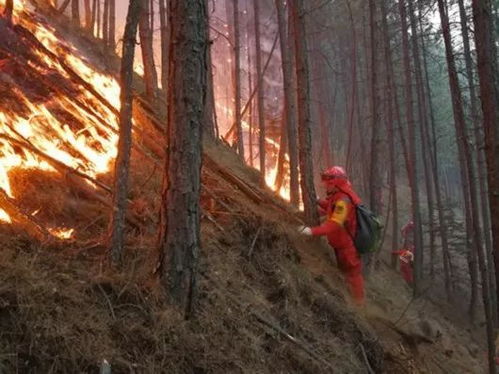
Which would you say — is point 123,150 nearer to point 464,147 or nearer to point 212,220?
point 212,220

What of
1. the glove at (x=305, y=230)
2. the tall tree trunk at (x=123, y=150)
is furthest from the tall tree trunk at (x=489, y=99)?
the tall tree trunk at (x=123, y=150)

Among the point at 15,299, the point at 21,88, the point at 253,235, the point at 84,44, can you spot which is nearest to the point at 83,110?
the point at 21,88

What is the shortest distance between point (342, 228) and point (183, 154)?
144 inches

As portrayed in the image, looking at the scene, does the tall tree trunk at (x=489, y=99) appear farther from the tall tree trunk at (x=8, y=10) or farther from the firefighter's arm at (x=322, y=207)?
the tall tree trunk at (x=8, y=10)

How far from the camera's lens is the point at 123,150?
4383mm

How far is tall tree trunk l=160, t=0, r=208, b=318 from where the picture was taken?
4059 millimetres

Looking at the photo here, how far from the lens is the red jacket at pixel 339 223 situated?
701cm

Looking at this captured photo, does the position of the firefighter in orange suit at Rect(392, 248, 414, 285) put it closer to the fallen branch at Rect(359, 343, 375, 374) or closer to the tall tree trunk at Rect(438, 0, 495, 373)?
the tall tree trunk at Rect(438, 0, 495, 373)

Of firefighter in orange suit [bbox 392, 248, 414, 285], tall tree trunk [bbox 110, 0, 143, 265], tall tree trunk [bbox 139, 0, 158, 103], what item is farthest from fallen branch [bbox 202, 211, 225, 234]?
firefighter in orange suit [bbox 392, 248, 414, 285]

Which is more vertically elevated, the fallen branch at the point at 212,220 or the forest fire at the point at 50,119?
the forest fire at the point at 50,119

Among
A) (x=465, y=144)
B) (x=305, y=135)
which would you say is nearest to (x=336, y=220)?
(x=305, y=135)

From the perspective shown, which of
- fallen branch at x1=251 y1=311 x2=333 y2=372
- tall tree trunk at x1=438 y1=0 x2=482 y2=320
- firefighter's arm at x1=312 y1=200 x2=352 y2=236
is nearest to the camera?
fallen branch at x1=251 y1=311 x2=333 y2=372

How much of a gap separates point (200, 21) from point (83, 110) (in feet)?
10.0

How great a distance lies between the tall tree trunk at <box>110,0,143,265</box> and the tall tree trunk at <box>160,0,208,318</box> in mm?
398
